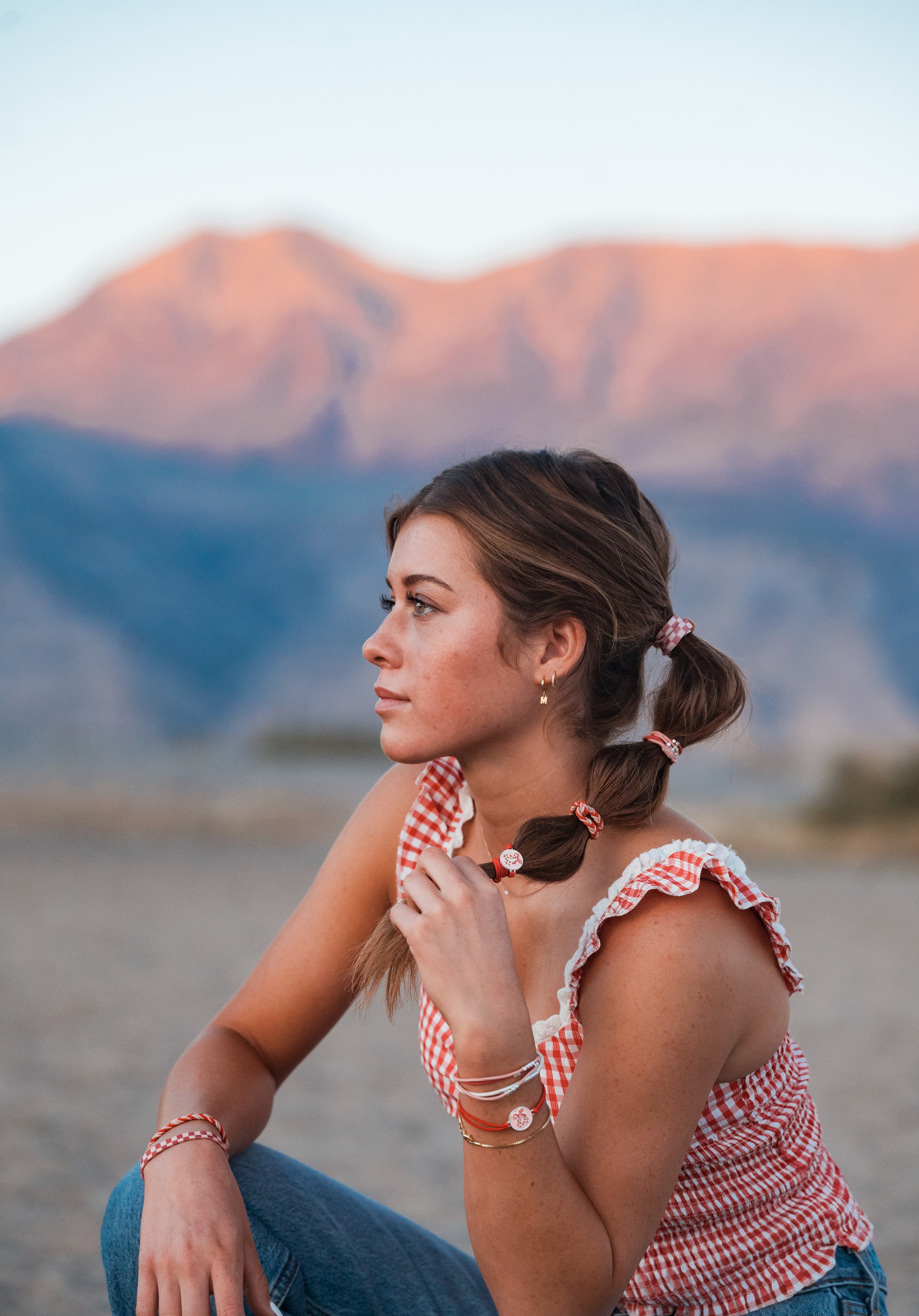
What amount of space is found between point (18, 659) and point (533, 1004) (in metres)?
24.9

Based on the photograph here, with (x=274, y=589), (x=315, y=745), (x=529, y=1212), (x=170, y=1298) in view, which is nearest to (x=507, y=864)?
(x=529, y=1212)

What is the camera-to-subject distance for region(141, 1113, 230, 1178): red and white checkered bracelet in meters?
1.75

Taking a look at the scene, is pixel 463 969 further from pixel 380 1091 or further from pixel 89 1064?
pixel 89 1064

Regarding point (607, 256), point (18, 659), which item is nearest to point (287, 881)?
point (18, 659)

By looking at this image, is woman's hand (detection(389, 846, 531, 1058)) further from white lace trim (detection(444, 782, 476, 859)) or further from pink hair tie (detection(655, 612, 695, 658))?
pink hair tie (detection(655, 612, 695, 658))

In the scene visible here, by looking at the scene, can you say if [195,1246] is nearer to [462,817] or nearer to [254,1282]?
[254,1282]

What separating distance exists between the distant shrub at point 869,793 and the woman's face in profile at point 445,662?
1506cm

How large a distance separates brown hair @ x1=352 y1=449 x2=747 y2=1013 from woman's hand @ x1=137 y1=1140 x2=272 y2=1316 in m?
0.36

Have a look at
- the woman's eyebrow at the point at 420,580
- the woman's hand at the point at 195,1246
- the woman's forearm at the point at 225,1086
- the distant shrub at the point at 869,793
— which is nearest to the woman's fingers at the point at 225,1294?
the woman's hand at the point at 195,1246

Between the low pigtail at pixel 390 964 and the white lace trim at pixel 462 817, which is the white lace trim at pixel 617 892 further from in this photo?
the white lace trim at pixel 462 817

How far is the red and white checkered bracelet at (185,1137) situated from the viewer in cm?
175

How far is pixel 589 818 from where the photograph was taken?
179cm

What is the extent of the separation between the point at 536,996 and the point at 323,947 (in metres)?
0.46

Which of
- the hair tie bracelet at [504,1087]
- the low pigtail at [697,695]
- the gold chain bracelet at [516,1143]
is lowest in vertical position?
the gold chain bracelet at [516,1143]
